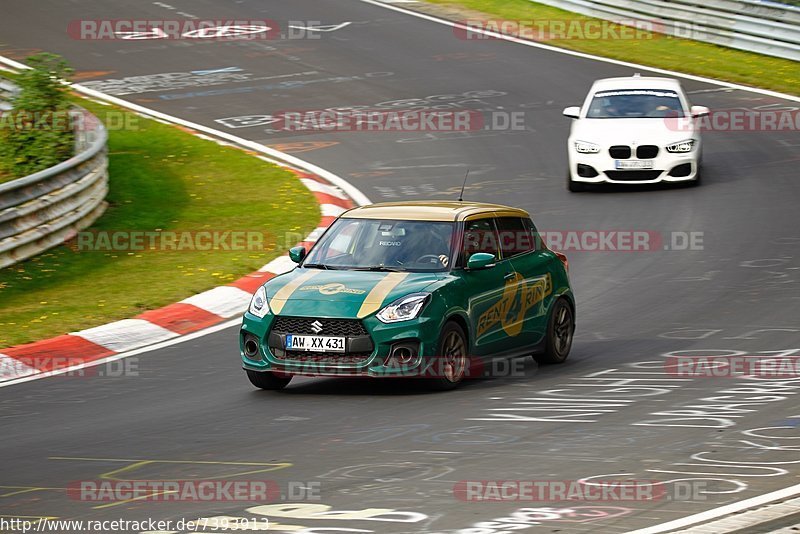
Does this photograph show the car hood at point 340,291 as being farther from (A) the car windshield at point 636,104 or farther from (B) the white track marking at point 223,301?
(A) the car windshield at point 636,104

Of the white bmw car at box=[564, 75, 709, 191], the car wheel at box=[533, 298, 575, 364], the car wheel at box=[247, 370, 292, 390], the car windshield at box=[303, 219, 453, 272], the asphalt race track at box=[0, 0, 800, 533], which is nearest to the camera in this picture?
the asphalt race track at box=[0, 0, 800, 533]

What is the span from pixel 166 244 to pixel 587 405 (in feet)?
28.5

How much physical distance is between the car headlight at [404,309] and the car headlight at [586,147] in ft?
34.2

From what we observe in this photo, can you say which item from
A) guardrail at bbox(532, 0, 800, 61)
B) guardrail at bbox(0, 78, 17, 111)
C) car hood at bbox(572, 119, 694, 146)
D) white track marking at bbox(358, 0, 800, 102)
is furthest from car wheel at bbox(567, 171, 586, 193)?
guardrail at bbox(532, 0, 800, 61)

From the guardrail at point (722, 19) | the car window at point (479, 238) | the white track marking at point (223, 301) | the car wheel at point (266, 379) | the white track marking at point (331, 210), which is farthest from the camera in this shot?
the guardrail at point (722, 19)

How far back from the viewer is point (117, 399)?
36.5 feet

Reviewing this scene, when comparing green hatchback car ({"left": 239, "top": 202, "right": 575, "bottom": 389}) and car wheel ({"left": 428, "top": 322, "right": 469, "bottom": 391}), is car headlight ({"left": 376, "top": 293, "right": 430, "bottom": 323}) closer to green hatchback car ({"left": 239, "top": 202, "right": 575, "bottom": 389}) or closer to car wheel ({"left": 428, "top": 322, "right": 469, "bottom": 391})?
green hatchback car ({"left": 239, "top": 202, "right": 575, "bottom": 389})

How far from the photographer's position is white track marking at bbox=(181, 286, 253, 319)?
14.7 m

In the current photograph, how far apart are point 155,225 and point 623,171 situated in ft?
22.9

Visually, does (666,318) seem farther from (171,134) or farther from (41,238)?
(171,134)

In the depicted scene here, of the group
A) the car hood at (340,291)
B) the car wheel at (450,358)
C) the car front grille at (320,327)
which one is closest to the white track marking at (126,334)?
the car hood at (340,291)

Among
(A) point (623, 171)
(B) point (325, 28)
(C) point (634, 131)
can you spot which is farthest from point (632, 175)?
(B) point (325, 28)

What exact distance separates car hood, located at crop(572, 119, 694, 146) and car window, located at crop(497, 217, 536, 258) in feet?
27.4

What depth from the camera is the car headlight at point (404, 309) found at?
424 inches
